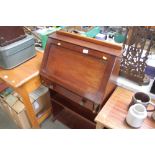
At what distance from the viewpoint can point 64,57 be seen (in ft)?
3.38

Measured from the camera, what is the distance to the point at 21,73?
3.62 feet

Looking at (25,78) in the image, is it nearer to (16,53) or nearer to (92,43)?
(16,53)

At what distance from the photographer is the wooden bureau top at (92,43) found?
34.8 inches

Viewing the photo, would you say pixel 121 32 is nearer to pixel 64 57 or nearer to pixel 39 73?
pixel 64 57

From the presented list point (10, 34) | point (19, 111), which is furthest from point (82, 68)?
point (19, 111)

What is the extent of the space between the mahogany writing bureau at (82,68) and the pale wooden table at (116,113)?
0.04 m

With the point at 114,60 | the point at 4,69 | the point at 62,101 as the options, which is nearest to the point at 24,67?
the point at 4,69

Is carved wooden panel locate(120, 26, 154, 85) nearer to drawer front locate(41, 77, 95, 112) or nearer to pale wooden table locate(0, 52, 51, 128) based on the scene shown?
drawer front locate(41, 77, 95, 112)

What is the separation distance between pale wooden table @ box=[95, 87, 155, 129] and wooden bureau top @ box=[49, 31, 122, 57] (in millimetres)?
288

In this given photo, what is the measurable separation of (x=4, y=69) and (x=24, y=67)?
0.45 feet

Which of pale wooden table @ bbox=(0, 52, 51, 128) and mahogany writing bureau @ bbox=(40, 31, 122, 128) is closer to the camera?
mahogany writing bureau @ bbox=(40, 31, 122, 128)

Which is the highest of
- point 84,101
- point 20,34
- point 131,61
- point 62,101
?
point 20,34

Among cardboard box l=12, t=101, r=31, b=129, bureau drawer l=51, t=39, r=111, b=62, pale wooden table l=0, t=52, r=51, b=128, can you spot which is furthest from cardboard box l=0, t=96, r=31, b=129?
bureau drawer l=51, t=39, r=111, b=62

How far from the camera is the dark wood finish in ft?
3.42
